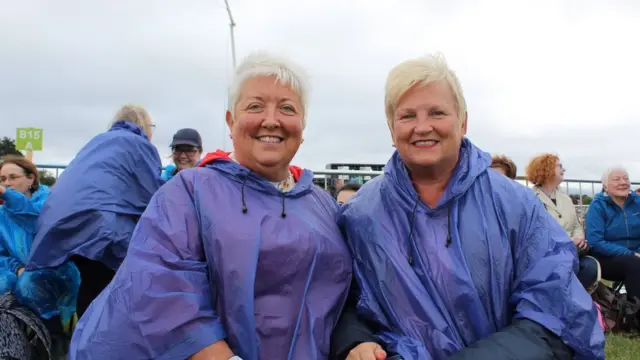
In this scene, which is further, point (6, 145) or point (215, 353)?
point (6, 145)

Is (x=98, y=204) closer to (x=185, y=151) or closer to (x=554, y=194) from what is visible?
(x=185, y=151)

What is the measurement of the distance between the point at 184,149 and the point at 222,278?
135 inches

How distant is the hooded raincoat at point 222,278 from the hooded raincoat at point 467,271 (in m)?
0.19

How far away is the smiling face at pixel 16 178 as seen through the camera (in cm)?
430

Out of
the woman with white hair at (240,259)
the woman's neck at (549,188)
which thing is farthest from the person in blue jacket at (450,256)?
the woman's neck at (549,188)

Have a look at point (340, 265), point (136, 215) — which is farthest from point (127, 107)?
point (340, 265)

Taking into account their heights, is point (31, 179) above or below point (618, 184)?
below

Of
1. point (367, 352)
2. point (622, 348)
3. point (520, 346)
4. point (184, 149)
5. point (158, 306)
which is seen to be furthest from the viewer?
point (184, 149)

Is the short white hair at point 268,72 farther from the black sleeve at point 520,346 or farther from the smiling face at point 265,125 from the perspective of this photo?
the black sleeve at point 520,346

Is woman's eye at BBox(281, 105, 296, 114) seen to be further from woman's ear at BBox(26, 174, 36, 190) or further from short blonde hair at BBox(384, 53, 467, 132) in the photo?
woman's ear at BBox(26, 174, 36, 190)

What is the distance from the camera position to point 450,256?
1.99 meters

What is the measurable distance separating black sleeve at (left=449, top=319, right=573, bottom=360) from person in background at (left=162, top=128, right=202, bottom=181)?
3.71 m

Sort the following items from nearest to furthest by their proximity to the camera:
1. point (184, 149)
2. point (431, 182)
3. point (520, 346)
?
1. point (520, 346)
2. point (431, 182)
3. point (184, 149)

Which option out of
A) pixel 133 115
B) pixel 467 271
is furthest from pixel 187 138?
pixel 467 271
